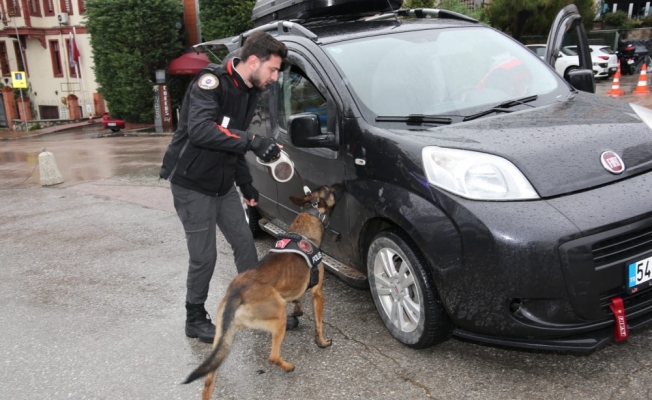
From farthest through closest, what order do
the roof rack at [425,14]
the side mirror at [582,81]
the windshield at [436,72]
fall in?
the roof rack at [425,14] → the side mirror at [582,81] → the windshield at [436,72]

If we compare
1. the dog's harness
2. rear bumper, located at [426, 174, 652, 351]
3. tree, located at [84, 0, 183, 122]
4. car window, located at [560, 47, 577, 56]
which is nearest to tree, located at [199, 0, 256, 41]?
tree, located at [84, 0, 183, 122]

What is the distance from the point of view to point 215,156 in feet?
11.0

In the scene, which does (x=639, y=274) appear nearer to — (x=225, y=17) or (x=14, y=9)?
(x=225, y=17)

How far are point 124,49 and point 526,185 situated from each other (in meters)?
20.8

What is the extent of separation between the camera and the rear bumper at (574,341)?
2688mm

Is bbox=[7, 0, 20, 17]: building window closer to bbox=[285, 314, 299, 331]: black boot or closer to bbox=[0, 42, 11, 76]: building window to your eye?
bbox=[0, 42, 11, 76]: building window

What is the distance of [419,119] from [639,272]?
1.43 metres

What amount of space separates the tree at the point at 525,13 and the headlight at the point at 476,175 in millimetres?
22121

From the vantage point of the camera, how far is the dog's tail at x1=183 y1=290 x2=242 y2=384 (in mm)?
2650

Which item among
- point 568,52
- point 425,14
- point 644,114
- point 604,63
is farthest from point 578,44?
point 604,63

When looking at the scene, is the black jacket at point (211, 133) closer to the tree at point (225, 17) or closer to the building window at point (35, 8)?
the tree at point (225, 17)

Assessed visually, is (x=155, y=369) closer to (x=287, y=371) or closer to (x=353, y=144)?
(x=287, y=371)

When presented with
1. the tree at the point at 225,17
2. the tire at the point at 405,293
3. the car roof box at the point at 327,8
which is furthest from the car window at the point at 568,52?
the tire at the point at 405,293

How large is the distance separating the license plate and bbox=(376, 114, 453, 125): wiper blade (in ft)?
4.11
